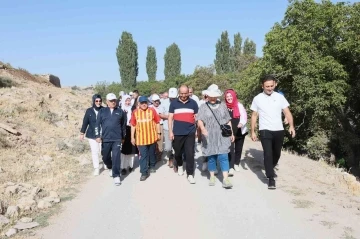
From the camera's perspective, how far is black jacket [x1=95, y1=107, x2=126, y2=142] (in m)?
7.40

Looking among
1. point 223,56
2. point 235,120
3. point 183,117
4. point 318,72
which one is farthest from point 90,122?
point 223,56

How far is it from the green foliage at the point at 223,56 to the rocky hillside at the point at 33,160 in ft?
152

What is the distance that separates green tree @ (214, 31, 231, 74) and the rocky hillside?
46406mm

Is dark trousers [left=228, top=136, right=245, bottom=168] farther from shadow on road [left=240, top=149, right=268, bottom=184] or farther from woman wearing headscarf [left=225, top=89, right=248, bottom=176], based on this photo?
shadow on road [left=240, top=149, right=268, bottom=184]

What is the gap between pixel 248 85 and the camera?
2120 cm

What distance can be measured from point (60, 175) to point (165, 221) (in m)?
3.99

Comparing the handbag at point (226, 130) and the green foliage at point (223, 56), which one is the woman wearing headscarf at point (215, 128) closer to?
the handbag at point (226, 130)

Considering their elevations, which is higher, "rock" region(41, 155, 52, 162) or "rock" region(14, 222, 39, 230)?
"rock" region(41, 155, 52, 162)

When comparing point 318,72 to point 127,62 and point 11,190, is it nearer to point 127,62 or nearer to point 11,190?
point 11,190

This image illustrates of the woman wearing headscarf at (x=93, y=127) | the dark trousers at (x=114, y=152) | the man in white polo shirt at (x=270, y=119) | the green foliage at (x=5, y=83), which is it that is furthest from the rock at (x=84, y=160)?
the green foliage at (x=5, y=83)

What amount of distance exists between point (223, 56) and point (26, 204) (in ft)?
199

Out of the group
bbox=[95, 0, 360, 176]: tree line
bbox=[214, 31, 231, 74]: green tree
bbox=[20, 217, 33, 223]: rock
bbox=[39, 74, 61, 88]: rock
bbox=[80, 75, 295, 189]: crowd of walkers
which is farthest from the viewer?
bbox=[214, 31, 231, 74]: green tree

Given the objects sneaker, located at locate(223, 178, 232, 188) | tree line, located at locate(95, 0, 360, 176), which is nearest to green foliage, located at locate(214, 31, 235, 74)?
tree line, located at locate(95, 0, 360, 176)

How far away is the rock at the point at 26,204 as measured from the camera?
5.60 metres
